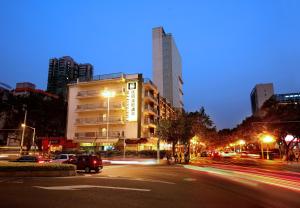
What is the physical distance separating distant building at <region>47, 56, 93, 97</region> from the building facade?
8834 centimetres

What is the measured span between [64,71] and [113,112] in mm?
103271

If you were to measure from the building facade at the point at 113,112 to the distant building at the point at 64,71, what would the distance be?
88341 millimetres

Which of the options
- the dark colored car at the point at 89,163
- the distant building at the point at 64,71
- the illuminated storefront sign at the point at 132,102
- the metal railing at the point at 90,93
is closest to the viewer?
the dark colored car at the point at 89,163

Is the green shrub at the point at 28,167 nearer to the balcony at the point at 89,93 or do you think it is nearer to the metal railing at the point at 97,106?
the metal railing at the point at 97,106

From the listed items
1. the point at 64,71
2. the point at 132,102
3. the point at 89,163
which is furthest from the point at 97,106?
the point at 64,71

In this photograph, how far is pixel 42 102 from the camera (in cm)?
7344

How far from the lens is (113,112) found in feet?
201

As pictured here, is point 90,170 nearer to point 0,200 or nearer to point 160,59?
point 0,200

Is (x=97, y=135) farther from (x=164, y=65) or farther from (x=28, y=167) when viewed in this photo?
(x=164, y=65)

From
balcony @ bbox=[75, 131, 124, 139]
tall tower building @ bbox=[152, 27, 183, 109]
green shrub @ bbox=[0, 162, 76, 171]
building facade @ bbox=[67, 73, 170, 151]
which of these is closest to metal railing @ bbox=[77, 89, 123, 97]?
building facade @ bbox=[67, 73, 170, 151]

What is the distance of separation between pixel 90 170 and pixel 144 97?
Result: 113ft

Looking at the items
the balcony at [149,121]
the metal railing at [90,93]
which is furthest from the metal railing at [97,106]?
the balcony at [149,121]

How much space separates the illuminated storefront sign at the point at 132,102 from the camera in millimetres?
58688

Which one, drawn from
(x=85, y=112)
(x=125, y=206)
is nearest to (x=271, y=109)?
(x=85, y=112)
